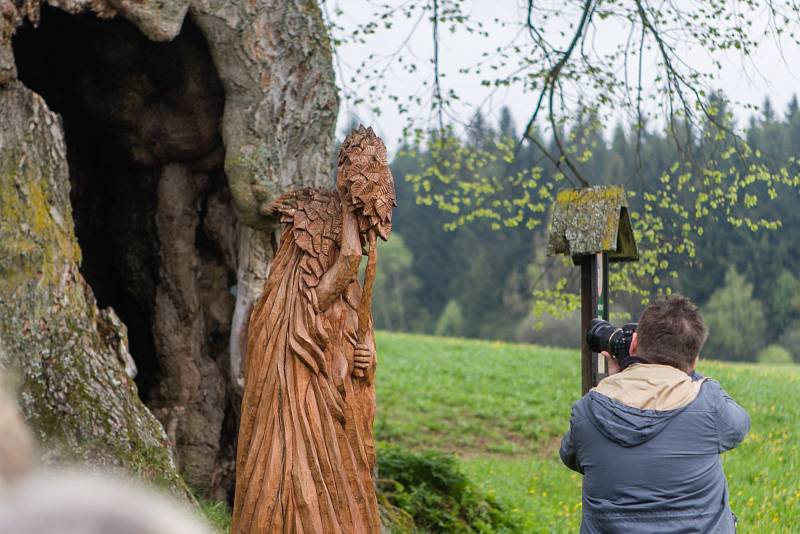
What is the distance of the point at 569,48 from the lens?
10.7 m

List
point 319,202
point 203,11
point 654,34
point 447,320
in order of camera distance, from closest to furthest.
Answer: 1. point 319,202
2. point 203,11
3. point 654,34
4. point 447,320

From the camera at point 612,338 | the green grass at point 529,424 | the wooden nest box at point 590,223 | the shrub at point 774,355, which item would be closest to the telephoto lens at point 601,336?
the camera at point 612,338

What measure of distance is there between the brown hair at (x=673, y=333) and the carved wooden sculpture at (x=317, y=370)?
1.70 meters

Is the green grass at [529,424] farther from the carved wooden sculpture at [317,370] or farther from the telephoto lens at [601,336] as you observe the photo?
the telephoto lens at [601,336]

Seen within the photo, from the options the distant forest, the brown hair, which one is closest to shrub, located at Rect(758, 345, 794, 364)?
the distant forest

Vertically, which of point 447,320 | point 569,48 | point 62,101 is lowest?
point 447,320

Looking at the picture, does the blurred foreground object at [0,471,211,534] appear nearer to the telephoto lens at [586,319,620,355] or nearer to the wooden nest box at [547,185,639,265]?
the telephoto lens at [586,319,620,355]

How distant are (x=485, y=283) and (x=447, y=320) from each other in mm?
2922

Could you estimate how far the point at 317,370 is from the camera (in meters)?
4.74

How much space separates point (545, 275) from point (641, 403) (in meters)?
30.4

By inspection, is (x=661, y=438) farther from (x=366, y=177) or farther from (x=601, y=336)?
(x=366, y=177)

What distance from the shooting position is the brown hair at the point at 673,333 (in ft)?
11.3

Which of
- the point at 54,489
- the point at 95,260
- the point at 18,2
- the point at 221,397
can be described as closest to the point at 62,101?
the point at 95,260

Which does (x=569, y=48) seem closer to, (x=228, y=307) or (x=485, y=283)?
(x=228, y=307)
